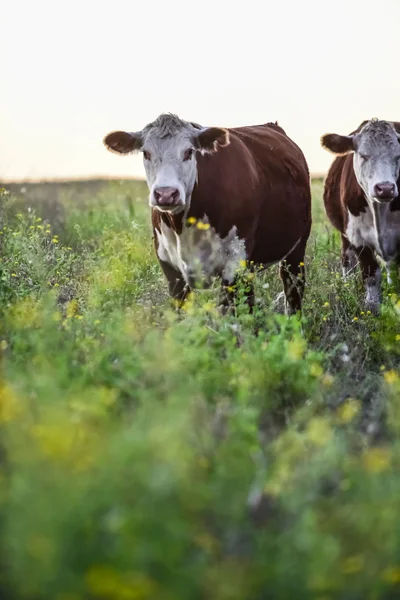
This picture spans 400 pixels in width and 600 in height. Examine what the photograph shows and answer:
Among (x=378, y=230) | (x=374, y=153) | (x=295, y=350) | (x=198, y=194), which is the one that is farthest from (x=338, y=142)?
(x=295, y=350)

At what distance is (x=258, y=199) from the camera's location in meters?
7.96

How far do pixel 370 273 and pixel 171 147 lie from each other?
3.06m

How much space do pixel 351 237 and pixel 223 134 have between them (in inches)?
95.2

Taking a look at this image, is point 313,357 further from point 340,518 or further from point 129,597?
point 129,597

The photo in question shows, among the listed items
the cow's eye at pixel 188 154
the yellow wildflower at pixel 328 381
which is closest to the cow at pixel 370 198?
the cow's eye at pixel 188 154

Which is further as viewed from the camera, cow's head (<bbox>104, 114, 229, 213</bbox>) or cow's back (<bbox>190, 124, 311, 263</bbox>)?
cow's back (<bbox>190, 124, 311, 263</bbox>)

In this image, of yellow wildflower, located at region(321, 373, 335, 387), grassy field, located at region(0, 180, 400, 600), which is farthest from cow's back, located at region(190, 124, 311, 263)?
grassy field, located at region(0, 180, 400, 600)

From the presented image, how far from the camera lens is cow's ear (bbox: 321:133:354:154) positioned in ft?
30.0

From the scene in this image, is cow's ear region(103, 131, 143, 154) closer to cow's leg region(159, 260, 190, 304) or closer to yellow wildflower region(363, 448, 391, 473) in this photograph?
cow's leg region(159, 260, 190, 304)

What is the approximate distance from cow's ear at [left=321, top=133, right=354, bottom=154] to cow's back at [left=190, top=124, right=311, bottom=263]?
0.37 m

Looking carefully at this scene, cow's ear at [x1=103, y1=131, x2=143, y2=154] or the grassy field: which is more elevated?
cow's ear at [x1=103, y1=131, x2=143, y2=154]

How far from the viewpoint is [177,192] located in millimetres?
6898

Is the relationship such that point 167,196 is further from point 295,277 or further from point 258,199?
point 295,277

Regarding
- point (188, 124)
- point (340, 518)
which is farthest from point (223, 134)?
point (340, 518)
